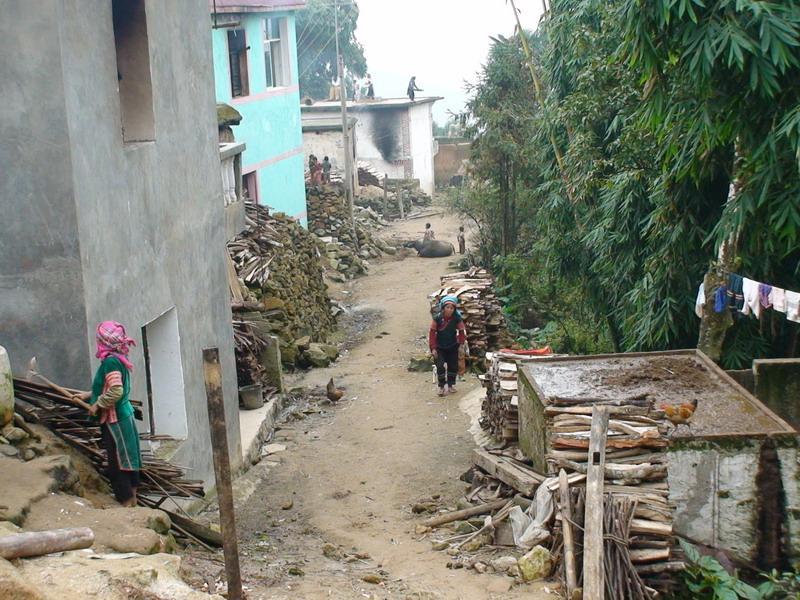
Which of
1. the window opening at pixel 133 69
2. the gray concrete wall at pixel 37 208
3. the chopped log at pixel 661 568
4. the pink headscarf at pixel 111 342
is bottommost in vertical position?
the chopped log at pixel 661 568

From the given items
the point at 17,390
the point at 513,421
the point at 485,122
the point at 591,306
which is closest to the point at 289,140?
the point at 485,122

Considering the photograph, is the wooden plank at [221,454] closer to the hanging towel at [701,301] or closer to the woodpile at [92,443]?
the woodpile at [92,443]

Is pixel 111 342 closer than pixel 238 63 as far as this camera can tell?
Yes

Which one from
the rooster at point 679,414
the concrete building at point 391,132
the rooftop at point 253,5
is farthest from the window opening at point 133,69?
the concrete building at point 391,132

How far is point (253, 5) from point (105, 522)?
20.8m

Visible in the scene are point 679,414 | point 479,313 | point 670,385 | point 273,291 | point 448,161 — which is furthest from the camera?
point 448,161

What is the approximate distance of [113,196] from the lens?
8727 millimetres

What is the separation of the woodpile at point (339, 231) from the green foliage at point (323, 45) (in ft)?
56.5

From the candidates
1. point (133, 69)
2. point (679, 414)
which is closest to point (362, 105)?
point (133, 69)

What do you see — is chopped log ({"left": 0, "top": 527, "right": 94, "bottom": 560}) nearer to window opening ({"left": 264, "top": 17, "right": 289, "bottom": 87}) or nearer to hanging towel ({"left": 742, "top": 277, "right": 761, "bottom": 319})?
hanging towel ({"left": 742, "top": 277, "right": 761, "bottom": 319})

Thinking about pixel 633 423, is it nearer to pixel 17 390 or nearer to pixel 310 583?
pixel 310 583

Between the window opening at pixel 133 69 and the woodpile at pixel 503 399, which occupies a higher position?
the window opening at pixel 133 69

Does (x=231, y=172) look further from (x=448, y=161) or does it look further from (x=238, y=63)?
(x=448, y=161)

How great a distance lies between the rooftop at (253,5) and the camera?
23.8 metres
